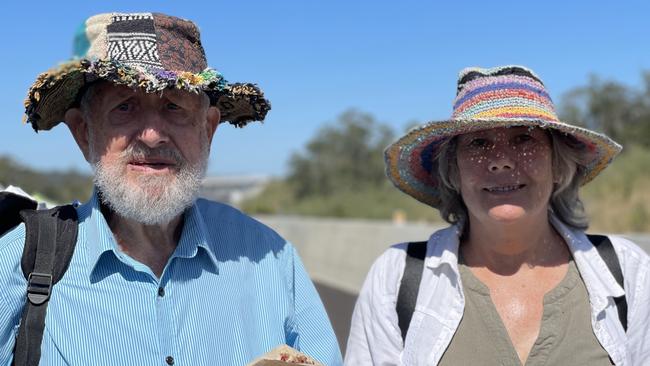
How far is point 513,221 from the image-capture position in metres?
3.45

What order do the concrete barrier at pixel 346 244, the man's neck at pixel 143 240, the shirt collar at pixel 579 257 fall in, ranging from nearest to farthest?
the man's neck at pixel 143 240 → the shirt collar at pixel 579 257 → the concrete barrier at pixel 346 244

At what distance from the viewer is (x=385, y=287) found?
3.51 m

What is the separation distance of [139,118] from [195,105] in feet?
0.73

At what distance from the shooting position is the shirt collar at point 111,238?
296 cm

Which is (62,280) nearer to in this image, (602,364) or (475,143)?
(475,143)

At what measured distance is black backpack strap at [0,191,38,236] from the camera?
9.71 ft


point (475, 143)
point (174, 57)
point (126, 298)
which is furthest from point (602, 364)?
point (174, 57)

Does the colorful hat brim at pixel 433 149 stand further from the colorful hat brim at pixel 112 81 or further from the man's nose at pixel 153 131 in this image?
the man's nose at pixel 153 131

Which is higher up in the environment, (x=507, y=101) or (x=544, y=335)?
(x=507, y=101)

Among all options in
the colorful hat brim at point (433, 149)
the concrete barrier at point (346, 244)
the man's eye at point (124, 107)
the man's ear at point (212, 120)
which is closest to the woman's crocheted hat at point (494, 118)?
the colorful hat brim at point (433, 149)

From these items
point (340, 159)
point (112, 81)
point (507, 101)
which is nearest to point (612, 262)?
point (507, 101)

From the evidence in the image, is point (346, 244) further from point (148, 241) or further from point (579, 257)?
point (148, 241)

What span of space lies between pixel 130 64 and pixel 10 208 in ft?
2.30

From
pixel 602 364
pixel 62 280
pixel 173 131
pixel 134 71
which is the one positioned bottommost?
pixel 602 364
